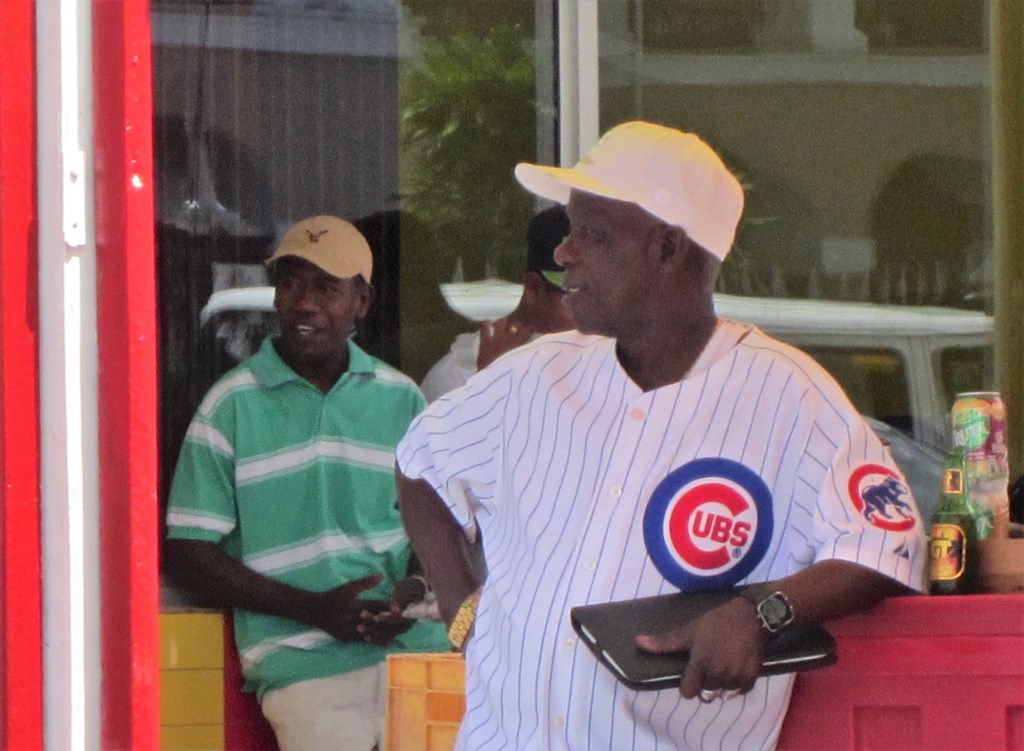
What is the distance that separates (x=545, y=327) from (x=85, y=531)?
151cm

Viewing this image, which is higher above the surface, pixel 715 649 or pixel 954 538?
pixel 954 538

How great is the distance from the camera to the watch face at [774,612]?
7.71ft

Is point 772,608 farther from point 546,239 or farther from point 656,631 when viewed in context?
point 546,239

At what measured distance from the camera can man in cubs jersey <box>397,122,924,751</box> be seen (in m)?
2.42

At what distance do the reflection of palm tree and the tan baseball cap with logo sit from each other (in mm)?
162

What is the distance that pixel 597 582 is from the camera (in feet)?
8.11

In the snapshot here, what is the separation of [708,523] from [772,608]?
0.54 feet

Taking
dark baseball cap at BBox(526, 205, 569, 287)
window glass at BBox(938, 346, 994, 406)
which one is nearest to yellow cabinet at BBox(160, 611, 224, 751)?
dark baseball cap at BBox(526, 205, 569, 287)

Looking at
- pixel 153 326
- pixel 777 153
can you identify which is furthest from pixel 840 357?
pixel 153 326

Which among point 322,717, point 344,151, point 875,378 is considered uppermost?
point 344,151

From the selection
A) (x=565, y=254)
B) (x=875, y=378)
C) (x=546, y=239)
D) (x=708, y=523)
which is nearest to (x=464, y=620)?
(x=708, y=523)

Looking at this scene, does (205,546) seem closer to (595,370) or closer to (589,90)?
(595,370)

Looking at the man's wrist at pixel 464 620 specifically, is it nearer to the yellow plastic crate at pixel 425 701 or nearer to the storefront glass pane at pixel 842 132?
the yellow plastic crate at pixel 425 701

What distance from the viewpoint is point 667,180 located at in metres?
2.65
